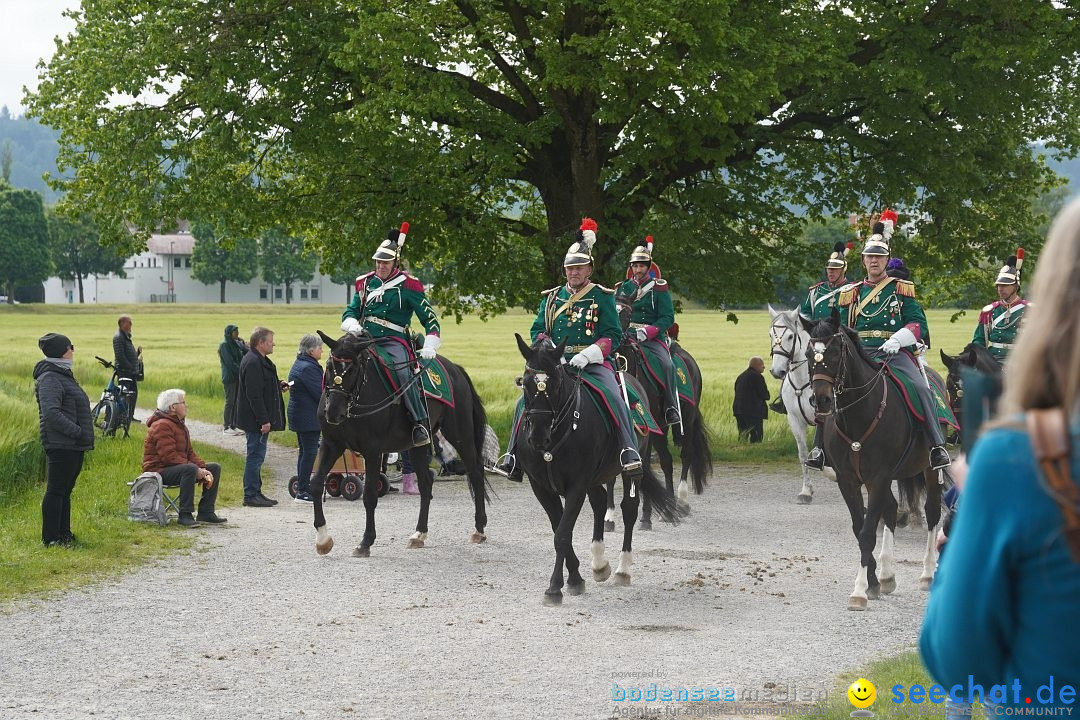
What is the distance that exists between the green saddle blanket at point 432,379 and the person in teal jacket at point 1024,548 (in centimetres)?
1163

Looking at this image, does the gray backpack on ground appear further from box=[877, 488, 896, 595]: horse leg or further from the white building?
the white building

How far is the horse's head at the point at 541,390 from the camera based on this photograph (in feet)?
35.4

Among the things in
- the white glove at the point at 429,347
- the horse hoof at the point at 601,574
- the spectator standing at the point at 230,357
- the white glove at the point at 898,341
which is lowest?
the horse hoof at the point at 601,574

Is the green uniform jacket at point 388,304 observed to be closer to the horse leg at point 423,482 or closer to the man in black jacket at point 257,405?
the horse leg at point 423,482

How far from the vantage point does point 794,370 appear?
17609 mm

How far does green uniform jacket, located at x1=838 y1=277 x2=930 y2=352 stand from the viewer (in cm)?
1236

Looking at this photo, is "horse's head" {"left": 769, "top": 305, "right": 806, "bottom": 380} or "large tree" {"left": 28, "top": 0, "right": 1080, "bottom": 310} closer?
"horse's head" {"left": 769, "top": 305, "right": 806, "bottom": 380}

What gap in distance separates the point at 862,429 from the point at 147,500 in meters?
7.80

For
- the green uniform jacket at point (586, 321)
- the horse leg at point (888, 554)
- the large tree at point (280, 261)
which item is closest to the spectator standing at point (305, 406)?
the green uniform jacket at point (586, 321)

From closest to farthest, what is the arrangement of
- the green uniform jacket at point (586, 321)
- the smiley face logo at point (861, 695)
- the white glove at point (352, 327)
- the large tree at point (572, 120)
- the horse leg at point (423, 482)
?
1. the smiley face logo at point (861, 695)
2. the green uniform jacket at point (586, 321)
3. the white glove at point (352, 327)
4. the horse leg at point (423, 482)
5. the large tree at point (572, 120)

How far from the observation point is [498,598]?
11.1 metres

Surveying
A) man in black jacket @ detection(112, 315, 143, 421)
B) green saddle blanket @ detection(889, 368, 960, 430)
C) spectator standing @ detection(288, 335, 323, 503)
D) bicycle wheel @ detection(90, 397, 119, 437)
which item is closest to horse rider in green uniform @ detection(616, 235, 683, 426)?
spectator standing @ detection(288, 335, 323, 503)

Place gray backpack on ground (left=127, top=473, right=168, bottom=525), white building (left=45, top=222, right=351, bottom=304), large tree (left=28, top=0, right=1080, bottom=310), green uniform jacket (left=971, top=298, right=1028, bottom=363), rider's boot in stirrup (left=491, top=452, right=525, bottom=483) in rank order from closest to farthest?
rider's boot in stirrup (left=491, top=452, right=525, bottom=483) < gray backpack on ground (left=127, top=473, right=168, bottom=525) < green uniform jacket (left=971, top=298, right=1028, bottom=363) < large tree (left=28, top=0, right=1080, bottom=310) < white building (left=45, top=222, right=351, bottom=304)

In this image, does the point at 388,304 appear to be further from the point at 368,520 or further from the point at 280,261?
the point at 280,261
